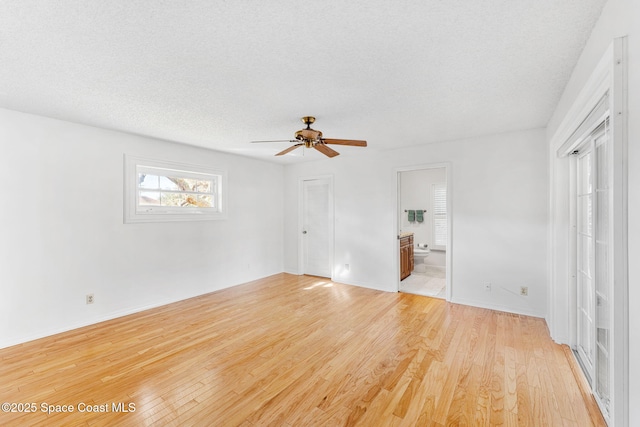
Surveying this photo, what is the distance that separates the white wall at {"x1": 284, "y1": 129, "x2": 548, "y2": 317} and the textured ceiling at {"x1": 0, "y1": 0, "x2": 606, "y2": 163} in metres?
0.66

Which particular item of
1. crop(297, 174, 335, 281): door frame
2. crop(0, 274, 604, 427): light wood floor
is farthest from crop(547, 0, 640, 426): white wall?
crop(297, 174, 335, 281): door frame

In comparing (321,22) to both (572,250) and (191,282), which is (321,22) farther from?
(191,282)

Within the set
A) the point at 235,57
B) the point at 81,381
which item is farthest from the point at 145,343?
the point at 235,57

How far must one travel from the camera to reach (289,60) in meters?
1.97

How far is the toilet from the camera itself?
6246 millimetres

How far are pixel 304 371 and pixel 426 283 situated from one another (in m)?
3.51

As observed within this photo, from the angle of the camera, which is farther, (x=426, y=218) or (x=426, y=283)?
(x=426, y=218)

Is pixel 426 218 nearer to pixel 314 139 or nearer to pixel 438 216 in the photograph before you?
pixel 438 216

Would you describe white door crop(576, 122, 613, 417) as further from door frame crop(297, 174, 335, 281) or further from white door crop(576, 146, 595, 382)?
door frame crop(297, 174, 335, 281)

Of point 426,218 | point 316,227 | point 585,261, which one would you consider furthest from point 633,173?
point 426,218

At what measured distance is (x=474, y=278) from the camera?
398 centimetres

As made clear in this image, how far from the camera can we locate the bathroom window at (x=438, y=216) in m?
6.58

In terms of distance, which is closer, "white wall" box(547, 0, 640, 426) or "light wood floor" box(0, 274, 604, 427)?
"white wall" box(547, 0, 640, 426)

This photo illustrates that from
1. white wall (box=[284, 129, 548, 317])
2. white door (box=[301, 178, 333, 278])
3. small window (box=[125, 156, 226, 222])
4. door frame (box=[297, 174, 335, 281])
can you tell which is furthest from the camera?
white door (box=[301, 178, 333, 278])
